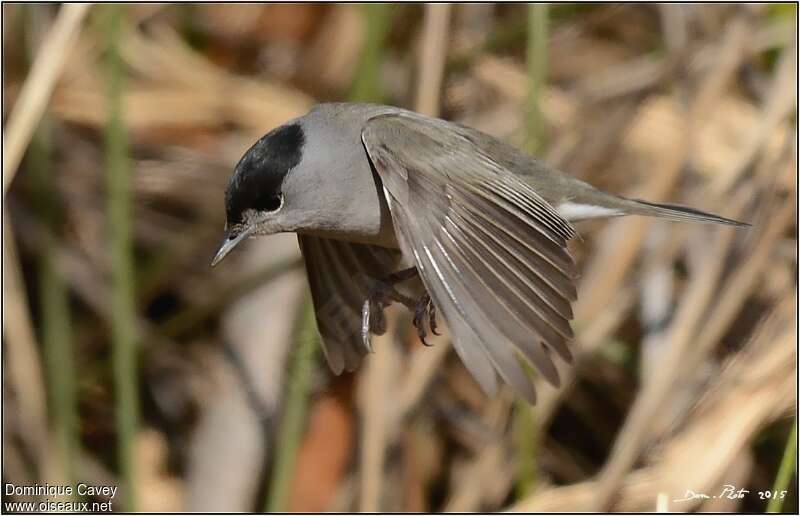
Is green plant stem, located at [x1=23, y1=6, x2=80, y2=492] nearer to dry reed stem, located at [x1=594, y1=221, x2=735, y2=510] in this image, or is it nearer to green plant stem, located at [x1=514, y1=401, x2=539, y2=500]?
green plant stem, located at [x1=514, y1=401, x2=539, y2=500]

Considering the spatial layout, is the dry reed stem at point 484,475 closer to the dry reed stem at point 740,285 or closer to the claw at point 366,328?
the dry reed stem at point 740,285

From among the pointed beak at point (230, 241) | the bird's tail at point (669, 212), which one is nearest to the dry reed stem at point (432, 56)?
the bird's tail at point (669, 212)

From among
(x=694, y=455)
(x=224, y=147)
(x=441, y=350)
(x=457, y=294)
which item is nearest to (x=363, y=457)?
(x=441, y=350)

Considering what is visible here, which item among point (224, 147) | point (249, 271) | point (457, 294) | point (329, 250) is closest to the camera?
point (457, 294)

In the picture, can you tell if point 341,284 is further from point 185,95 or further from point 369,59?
point 185,95

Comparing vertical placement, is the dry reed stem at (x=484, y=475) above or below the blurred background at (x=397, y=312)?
below

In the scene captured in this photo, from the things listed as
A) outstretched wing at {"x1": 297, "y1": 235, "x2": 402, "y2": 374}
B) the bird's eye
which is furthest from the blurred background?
the bird's eye

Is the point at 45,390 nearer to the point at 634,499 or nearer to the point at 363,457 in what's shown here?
the point at 363,457
